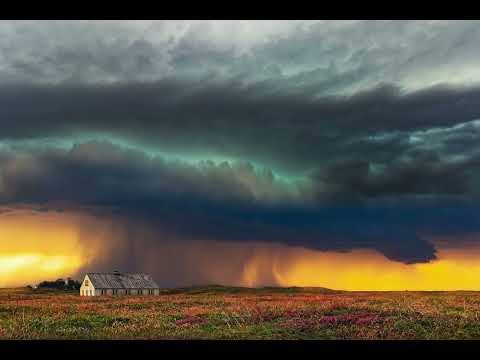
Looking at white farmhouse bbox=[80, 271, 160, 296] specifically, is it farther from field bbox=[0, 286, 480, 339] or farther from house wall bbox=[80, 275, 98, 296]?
field bbox=[0, 286, 480, 339]

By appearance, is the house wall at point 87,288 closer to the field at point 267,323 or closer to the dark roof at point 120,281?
the dark roof at point 120,281

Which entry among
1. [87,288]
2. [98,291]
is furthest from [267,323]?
[87,288]

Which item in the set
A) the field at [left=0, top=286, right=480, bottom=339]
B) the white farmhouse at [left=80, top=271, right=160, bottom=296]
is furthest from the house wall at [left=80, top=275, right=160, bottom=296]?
the field at [left=0, top=286, right=480, bottom=339]

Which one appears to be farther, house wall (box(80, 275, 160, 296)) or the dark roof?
the dark roof

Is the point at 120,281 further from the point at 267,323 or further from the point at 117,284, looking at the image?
the point at 267,323

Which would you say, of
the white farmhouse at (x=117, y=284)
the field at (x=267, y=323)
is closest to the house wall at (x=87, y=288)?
the white farmhouse at (x=117, y=284)

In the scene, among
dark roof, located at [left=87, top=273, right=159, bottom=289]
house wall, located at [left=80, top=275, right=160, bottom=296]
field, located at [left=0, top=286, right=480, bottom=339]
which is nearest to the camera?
field, located at [left=0, top=286, right=480, bottom=339]

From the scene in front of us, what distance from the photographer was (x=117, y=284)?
83188 millimetres

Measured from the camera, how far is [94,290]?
8106 centimetres

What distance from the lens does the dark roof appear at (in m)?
82.7
